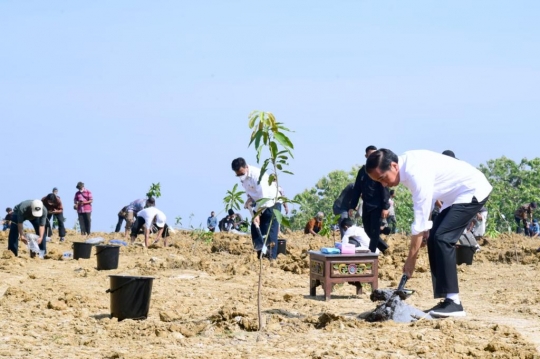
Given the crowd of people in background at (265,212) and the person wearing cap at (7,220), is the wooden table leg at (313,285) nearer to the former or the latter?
the crowd of people in background at (265,212)

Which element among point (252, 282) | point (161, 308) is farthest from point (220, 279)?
point (161, 308)

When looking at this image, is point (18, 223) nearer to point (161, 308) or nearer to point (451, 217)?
point (161, 308)

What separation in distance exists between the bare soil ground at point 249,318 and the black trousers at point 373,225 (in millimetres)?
556

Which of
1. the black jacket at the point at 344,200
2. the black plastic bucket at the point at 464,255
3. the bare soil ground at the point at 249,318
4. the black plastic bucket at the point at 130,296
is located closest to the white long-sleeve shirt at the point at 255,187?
the bare soil ground at the point at 249,318

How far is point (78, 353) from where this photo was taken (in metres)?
6.19

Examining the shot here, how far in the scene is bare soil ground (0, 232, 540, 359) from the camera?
19.4 ft

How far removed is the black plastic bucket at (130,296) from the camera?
763 cm

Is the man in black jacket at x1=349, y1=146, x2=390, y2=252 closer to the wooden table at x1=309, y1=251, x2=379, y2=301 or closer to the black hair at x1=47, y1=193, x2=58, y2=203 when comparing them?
the wooden table at x1=309, y1=251, x2=379, y2=301

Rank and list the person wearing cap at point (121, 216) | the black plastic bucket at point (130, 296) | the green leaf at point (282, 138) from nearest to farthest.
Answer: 1. the green leaf at point (282, 138)
2. the black plastic bucket at point (130, 296)
3. the person wearing cap at point (121, 216)

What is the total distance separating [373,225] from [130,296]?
4464 mm

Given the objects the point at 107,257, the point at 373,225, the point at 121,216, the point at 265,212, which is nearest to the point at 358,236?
the point at 373,225

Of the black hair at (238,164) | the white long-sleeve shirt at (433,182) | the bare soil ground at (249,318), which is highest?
the black hair at (238,164)

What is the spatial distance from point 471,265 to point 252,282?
4394 millimetres

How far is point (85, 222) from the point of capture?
2314 centimetres
